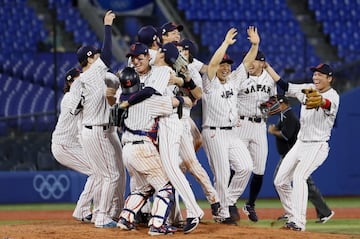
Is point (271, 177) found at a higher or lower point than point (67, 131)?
lower

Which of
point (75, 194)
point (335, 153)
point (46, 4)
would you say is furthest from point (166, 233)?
point (46, 4)

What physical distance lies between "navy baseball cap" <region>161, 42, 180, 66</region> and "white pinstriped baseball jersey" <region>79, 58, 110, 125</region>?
0.94m

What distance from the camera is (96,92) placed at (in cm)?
1018

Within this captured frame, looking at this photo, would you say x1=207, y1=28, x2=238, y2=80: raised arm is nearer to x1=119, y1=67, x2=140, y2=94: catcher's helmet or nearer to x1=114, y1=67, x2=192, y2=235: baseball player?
x1=114, y1=67, x2=192, y2=235: baseball player

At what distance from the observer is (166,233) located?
922cm

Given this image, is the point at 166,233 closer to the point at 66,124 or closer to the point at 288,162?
the point at 288,162

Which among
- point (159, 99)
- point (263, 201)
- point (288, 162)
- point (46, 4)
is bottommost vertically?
point (263, 201)

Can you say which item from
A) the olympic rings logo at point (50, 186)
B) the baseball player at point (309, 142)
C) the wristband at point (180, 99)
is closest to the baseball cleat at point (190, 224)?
the wristband at point (180, 99)

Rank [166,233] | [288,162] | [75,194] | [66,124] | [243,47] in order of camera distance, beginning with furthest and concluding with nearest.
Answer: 1. [243,47]
2. [75,194]
3. [66,124]
4. [288,162]
5. [166,233]

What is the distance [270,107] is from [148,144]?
2.79m

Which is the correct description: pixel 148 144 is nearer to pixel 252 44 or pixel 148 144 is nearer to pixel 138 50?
pixel 138 50

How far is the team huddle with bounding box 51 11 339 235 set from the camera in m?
9.35

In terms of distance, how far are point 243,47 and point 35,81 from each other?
5034mm

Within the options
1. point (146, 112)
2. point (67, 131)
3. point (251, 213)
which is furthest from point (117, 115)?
point (251, 213)
